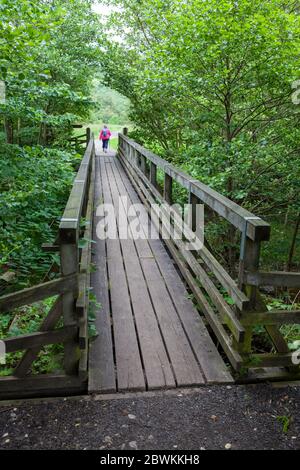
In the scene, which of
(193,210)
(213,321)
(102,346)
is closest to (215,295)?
(213,321)

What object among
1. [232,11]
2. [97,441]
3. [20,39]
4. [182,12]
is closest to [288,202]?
[232,11]

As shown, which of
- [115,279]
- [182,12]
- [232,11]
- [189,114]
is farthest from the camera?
[189,114]

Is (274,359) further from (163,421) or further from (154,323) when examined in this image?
(154,323)

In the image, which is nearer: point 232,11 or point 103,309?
point 103,309

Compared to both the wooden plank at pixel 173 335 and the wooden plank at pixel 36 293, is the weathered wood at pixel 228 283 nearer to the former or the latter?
the wooden plank at pixel 173 335

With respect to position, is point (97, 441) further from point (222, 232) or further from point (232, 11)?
point (232, 11)

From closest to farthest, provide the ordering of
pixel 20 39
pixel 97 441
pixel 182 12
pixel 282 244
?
pixel 97 441
pixel 20 39
pixel 182 12
pixel 282 244

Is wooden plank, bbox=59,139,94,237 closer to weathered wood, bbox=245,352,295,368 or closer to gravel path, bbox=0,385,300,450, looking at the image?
gravel path, bbox=0,385,300,450

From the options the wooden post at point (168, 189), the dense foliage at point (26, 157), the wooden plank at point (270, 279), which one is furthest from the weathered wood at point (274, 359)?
the wooden post at point (168, 189)

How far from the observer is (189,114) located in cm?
816

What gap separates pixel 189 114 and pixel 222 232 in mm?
3283

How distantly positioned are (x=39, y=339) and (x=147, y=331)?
1.05 meters

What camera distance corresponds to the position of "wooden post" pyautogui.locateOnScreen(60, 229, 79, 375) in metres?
2.52

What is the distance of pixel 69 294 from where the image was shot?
262 cm
